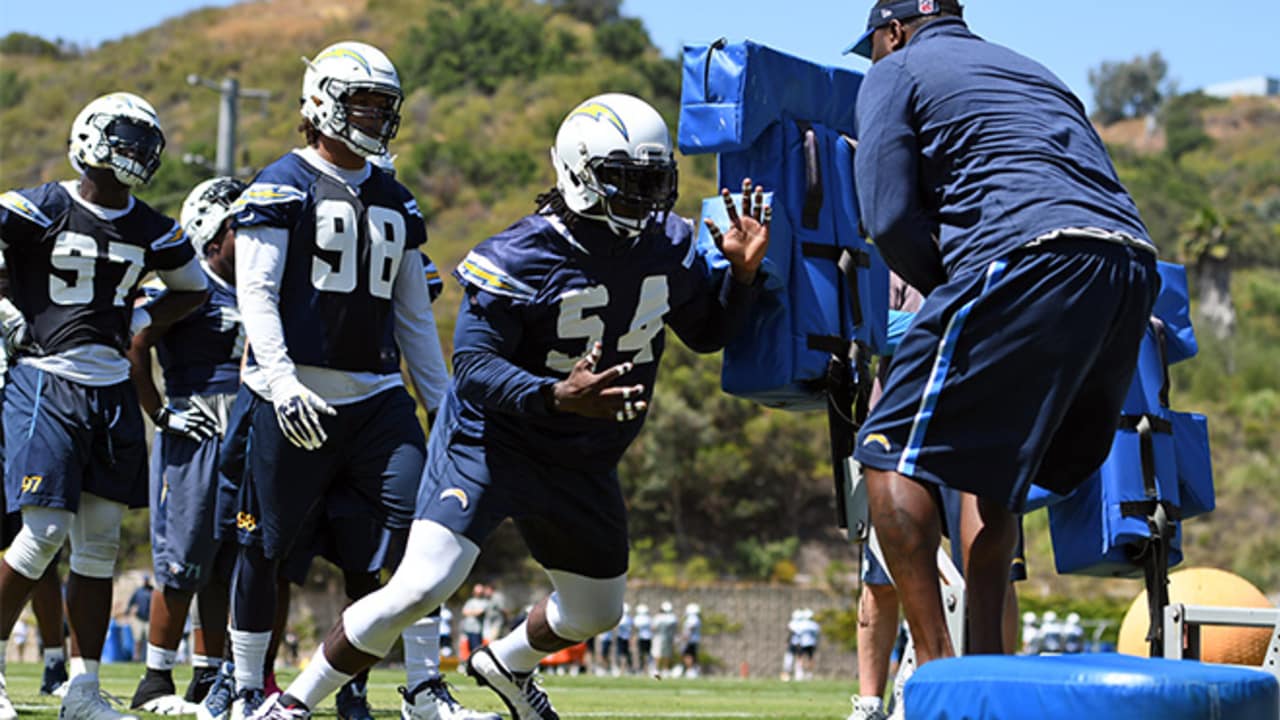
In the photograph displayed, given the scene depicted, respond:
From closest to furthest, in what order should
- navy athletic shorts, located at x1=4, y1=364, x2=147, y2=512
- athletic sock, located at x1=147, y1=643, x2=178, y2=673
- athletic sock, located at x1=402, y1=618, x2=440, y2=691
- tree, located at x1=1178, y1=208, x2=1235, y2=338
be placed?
athletic sock, located at x1=402, y1=618, x2=440, y2=691 < navy athletic shorts, located at x1=4, y1=364, x2=147, y2=512 < athletic sock, located at x1=147, y1=643, x2=178, y2=673 < tree, located at x1=1178, y1=208, x2=1235, y2=338

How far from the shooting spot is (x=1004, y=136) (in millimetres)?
4555

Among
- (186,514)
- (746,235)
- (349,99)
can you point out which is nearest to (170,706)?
(186,514)

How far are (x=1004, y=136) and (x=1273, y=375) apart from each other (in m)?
72.2

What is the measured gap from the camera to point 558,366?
5.28 m

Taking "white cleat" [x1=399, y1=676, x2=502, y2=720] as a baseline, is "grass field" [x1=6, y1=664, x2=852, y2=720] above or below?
below

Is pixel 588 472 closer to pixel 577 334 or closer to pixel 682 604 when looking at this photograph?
pixel 577 334

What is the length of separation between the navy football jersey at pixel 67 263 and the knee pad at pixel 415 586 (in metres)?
2.52

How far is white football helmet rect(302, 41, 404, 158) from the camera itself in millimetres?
6113

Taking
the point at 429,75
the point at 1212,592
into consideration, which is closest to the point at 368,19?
the point at 429,75

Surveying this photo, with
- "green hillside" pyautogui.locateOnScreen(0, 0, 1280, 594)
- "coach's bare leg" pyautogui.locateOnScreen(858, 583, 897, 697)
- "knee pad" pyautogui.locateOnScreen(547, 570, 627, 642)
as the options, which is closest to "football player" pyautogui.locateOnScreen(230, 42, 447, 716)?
"knee pad" pyautogui.locateOnScreen(547, 570, 627, 642)

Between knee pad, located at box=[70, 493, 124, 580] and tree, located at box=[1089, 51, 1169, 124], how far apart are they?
162 metres

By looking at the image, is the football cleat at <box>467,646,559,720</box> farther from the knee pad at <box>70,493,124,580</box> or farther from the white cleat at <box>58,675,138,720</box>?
the knee pad at <box>70,493,124,580</box>

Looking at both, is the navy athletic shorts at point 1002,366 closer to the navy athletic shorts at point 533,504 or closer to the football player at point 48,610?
the navy athletic shorts at point 533,504

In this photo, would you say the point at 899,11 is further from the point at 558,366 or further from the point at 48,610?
the point at 48,610
